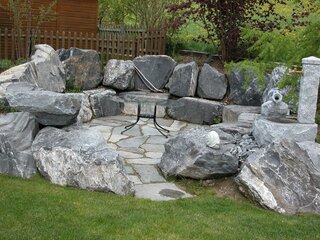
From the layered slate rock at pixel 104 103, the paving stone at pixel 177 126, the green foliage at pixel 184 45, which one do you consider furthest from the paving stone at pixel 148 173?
the green foliage at pixel 184 45

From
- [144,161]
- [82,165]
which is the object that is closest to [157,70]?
[144,161]

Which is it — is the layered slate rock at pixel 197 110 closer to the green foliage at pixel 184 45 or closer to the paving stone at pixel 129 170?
the green foliage at pixel 184 45

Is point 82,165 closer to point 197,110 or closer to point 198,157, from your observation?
point 198,157

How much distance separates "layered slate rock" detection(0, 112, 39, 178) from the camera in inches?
225

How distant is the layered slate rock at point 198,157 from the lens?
6.00m

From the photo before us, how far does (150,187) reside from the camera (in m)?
5.93

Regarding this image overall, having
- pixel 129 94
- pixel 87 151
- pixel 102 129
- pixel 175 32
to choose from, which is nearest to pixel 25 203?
pixel 87 151

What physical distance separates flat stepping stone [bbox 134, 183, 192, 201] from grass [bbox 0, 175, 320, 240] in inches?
9.5

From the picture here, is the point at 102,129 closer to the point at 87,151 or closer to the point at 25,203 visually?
the point at 87,151

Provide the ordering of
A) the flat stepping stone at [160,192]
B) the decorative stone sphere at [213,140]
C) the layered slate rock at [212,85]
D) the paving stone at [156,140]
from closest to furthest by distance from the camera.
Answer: the flat stepping stone at [160,192]
the decorative stone sphere at [213,140]
the paving stone at [156,140]
the layered slate rock at [212,85]

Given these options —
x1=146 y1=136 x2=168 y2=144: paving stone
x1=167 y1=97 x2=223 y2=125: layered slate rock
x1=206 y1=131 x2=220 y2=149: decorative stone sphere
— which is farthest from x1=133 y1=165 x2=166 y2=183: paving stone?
x1=167 y1=97 x2=223 y2=125: layered slate rock

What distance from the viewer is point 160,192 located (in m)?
5.79

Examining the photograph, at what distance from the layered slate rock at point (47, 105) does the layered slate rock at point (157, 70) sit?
4.69 m

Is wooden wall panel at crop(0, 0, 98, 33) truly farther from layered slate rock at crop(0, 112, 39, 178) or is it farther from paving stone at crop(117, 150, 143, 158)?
layered slate rock at crop(0, 112, 39, 178)
